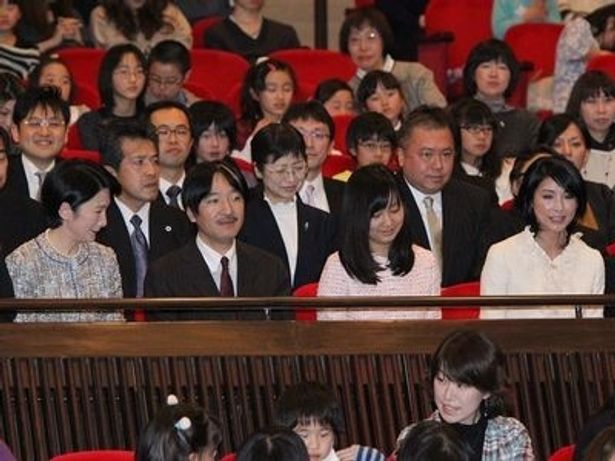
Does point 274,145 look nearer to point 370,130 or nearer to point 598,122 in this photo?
point 370,130

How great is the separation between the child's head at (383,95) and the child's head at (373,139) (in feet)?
2.46

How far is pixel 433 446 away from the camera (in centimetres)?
488

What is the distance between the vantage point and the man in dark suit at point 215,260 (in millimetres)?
6496

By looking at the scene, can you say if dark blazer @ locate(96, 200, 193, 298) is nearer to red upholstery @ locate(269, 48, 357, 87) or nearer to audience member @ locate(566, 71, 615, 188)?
audience member @ locate(566, 71, 615, 188)

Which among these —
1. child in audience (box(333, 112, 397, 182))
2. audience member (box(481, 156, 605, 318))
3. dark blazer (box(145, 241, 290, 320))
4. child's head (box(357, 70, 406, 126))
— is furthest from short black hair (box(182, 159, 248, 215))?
child's head (box(357, 70, 406, 126))

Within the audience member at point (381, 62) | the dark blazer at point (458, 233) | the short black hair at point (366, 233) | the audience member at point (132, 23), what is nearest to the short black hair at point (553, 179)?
the short black hair at point (366, 233)

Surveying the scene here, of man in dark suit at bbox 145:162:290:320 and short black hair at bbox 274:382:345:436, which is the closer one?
short black hair at bbox 274:382:345:436

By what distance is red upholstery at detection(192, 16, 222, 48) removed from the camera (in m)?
10.1

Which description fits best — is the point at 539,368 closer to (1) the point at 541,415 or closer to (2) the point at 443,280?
(1) the point at 541,415

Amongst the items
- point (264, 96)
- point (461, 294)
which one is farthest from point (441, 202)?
point (264, 96)

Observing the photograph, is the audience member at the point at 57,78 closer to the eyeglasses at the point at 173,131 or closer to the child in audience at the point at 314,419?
the eyeglasses at the point at 173,131

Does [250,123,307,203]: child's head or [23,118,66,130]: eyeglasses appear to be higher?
[23,118,66,130]: eyeglasses

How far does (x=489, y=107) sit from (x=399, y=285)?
97.8 inches

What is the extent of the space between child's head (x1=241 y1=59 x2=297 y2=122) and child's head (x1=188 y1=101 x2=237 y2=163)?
0.71m
